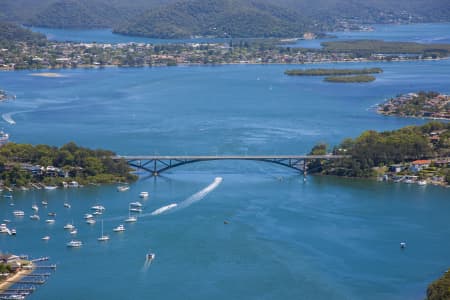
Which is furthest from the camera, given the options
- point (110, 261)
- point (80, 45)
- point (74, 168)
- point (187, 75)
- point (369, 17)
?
point (369, 17)

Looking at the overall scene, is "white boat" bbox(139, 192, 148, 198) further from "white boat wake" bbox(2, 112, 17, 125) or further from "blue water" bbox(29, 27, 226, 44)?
"blue water" bbox(29, 27, 226, 44)

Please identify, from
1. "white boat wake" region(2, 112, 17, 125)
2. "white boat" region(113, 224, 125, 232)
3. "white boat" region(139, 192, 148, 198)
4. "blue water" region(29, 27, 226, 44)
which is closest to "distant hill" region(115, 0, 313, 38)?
"blue water" region(29, 27, 226, 44)

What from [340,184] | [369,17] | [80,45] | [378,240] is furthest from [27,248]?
[369,17]

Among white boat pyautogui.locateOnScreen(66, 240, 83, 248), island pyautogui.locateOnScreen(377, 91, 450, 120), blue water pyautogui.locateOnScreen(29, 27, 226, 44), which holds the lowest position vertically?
white boat pyautogui.locateOnScreen(66, 240, 83, 248)

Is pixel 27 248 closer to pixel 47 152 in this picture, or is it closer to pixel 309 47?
pixel 47 152

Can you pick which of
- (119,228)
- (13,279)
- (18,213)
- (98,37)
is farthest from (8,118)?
(98,37)

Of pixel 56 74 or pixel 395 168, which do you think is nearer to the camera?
pixel 395 168
